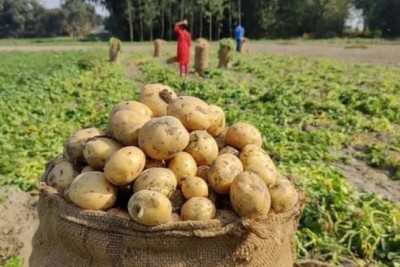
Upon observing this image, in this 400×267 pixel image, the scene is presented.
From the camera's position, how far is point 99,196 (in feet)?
8.61

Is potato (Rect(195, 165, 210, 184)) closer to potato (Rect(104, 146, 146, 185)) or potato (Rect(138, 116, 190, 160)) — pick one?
potato (Rect(138, 116, 190, 160))

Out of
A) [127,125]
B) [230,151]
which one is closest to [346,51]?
[230,151]

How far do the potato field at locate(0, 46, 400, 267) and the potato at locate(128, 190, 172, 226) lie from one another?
7.25ft

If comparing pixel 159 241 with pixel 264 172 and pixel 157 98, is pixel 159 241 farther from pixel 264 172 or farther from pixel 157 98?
pixel 157 98

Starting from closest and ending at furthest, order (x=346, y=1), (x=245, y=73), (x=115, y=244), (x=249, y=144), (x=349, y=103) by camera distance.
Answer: (x=115, y=244) < (x=249, y=144) < (x=349, y=103) < (x=245, y=73) < (x=346, y=1)

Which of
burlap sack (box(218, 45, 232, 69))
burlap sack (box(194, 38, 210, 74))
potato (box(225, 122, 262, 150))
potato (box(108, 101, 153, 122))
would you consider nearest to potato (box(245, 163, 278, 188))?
potato (box(225, 122, 262, 150))

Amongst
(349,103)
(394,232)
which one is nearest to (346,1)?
(349,103)

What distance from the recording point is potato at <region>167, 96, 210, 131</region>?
299cm

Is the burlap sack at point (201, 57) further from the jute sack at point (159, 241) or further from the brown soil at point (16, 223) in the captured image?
the jute sack at point (159, 241)

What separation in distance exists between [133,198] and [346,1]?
2335 inches

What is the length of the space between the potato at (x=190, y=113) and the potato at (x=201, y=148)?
0.22 feet

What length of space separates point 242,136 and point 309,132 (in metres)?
6.45

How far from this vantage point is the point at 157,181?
2604 millimetres

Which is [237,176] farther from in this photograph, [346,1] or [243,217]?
[346,1]
